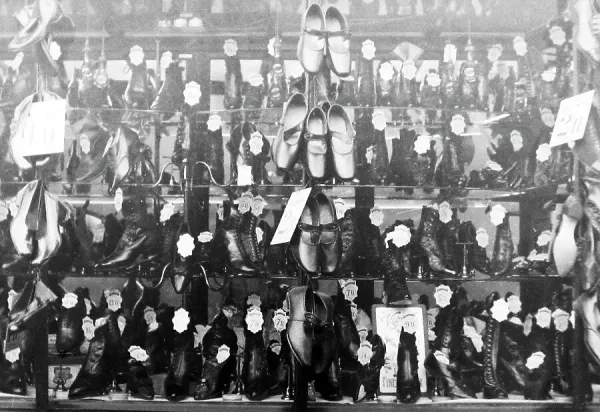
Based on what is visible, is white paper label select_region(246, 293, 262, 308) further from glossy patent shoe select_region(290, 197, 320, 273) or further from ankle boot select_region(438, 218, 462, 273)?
ankle boot select_region(438, 218, 462, 273)

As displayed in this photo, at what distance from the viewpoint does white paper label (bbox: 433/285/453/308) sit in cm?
337

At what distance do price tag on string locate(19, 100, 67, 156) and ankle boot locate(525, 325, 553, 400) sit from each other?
2282 mm

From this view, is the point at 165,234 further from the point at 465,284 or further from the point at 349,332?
the point at 465,284

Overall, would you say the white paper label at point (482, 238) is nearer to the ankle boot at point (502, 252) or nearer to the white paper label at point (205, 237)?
the ankle boot at point (502, 252)

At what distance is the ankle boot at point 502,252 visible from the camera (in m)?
3.35

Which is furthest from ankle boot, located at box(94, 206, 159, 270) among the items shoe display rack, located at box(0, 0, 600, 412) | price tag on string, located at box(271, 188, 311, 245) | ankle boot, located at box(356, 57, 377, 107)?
ankle boot, located at box(356, 57, 377, 107)

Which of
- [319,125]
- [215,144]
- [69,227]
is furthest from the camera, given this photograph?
[215,144]

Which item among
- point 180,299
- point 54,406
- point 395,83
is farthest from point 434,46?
point 54,406

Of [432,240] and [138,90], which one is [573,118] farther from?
[138,90]

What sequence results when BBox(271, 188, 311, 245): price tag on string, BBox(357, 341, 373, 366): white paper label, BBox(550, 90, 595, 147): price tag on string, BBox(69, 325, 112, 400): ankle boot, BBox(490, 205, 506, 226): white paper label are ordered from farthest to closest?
BBox(490, 205, 506, 226): white paper label, BBox(357, 341, 373, 366): white paper label, BBox(69, 325, 112, 400): ankle boot, BBox(550, 90, 595, 147): price tag on string, BBox(271, 188, 311, 245): price tag on string

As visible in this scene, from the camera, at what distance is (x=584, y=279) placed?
2.97 m

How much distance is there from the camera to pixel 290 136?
295cm

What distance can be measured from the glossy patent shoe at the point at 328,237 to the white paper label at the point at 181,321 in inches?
29.8

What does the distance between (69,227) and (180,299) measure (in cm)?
62
